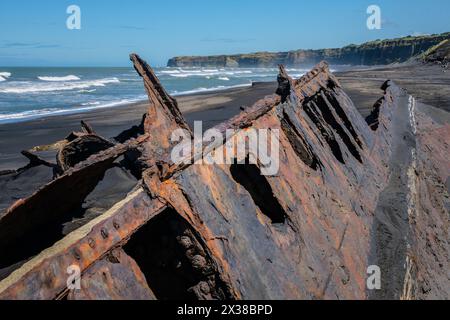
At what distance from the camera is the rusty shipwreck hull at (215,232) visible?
5.44 feet

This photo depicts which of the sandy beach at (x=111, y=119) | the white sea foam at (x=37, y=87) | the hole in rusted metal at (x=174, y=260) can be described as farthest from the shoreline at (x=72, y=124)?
the white sea foam at (x=37, y=87)

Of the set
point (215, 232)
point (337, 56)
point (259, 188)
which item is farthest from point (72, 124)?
point (337, 56)

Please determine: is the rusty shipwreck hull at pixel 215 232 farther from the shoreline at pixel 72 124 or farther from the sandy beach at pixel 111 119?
the sandy beach at pixel 111 119

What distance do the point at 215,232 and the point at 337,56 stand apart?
14514 cm

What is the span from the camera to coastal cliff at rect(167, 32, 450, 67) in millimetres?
95188

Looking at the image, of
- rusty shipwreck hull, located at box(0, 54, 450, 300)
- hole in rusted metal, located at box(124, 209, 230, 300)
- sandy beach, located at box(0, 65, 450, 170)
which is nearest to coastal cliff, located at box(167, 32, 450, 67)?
sandy beach, located at box(0, 65, 450, 170)

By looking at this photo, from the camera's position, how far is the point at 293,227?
232 centimetres

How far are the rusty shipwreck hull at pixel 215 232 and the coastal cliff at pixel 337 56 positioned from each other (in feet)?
315

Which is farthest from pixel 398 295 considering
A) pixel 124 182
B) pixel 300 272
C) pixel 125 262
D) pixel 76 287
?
pixel 124 182

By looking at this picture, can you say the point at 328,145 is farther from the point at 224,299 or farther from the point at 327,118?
the point at 224,299

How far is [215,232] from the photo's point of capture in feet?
6.05

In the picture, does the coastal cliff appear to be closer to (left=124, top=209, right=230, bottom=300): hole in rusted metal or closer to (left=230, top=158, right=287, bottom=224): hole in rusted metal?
(left=230, top=158, right=287, bottom=224): hole in rusted metal

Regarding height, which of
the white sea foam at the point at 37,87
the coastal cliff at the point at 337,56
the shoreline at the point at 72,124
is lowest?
the shoreline at the point at 72,124

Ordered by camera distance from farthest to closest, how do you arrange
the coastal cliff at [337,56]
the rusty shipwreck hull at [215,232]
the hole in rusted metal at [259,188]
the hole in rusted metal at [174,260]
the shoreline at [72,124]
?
1. the coastal cliff at [337,56]
2. the shoreline at [72,124]
3. the hole in rusted metal at [259,188]
4. the hole in rusted metal at [174,260]
5. the rusty shipwreck hull at [215,232]
